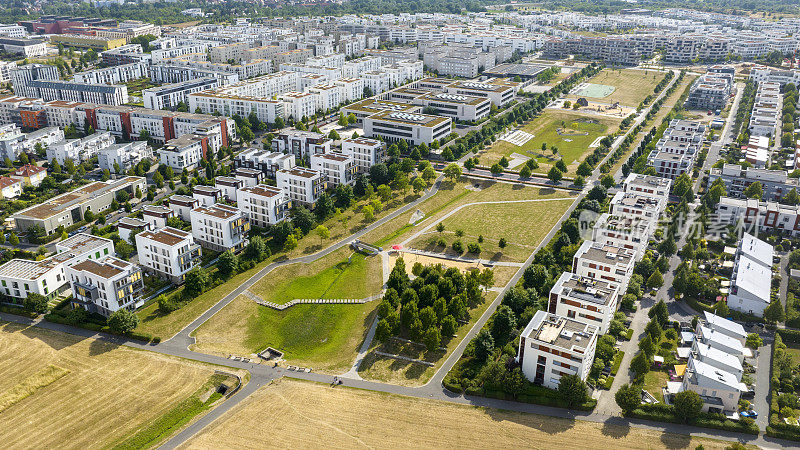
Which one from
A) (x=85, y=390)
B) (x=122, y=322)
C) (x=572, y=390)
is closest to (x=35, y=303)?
(x=122, y=322)

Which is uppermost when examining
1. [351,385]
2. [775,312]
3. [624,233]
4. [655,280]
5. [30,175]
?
[30,175]

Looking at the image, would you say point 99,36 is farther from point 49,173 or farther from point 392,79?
point 49,173

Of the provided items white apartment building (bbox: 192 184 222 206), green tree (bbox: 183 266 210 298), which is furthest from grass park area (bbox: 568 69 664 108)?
green tree (bbox: 183 266 210 298)

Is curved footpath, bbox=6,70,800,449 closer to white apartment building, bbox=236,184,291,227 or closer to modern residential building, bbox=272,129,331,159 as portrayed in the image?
white apartment building, bbox=236,184,291,227

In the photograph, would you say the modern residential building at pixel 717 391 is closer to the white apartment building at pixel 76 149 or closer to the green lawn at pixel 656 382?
the green lawn at pixel 656 382

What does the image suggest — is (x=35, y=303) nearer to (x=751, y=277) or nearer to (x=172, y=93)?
(x=751, y=277)

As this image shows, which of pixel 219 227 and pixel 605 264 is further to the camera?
pixel 219 227

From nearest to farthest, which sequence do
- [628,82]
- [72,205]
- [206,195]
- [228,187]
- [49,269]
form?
1. [49,269]
2. [72,205]
3. [206,195]
4. [228,187]
5. [628,82]

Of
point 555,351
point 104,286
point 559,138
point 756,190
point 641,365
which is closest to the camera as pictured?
point 555,351
